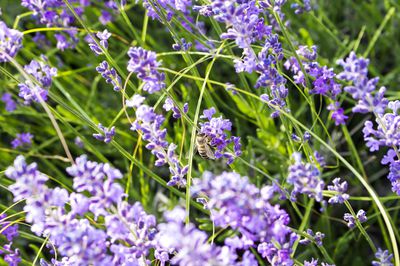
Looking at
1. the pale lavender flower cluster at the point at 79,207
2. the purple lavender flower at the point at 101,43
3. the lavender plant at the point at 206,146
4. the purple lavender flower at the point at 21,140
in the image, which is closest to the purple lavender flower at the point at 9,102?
the lavender plant at the point at 206,146

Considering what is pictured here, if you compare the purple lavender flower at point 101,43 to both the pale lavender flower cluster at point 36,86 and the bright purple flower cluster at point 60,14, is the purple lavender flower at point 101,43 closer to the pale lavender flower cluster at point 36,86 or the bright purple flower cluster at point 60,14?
the pale lavender flower cluster at point 36,86

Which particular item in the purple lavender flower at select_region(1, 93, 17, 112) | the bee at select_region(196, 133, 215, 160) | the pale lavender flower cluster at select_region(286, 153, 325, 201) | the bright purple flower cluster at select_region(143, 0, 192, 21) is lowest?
the purple lavender flower at select_region(1, 93, 17, 112)

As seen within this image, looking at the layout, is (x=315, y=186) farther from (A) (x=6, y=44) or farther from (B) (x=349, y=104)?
(B) (x=349, y=104)

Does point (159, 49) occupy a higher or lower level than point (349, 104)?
higher

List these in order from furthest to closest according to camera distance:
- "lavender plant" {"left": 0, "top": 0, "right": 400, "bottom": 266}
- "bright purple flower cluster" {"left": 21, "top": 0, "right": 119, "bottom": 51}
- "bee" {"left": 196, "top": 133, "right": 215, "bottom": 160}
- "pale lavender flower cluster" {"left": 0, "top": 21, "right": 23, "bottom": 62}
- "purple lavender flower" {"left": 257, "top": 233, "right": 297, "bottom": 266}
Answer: "bright purple flower cluster" {"left": 21, "top": 0, "right": 119, "bottom": 51}
"bee" {"left": 196, "top": 133, "right": 215, "bottom": 160}
"pale lavender flower cluster" {"left": 0, "top": 21, "right": 23, "bottom": 62}
"purple lavender flower" {"left": 257, "top": 233, "right": 297, "bottom": 266}
"lavender plant" {"left": 0, "top": 0, "right": 400, "bottom": 266}

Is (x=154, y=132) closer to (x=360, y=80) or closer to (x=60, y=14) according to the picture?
(x=360, y=80)

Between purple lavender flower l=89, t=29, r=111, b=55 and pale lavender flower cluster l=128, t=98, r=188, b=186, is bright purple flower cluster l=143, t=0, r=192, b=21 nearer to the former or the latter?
purple lavender flower l=89, t=29, r=111, b=55

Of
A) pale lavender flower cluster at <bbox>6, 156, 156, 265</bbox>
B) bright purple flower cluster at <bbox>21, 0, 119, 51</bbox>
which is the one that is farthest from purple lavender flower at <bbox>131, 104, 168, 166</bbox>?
bright purple flower cluster at <bbox>21, 0, 119, 51</bbox>

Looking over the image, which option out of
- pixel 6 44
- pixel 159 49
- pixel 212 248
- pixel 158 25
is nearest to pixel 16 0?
pixel 158 25
